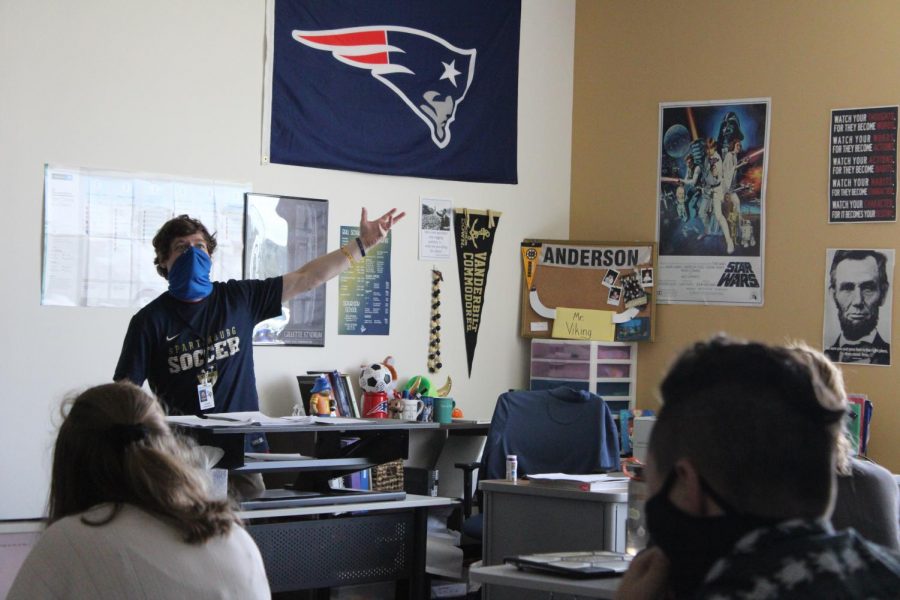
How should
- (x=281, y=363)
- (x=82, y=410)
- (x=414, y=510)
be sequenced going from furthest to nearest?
(x=281, y=363) < (x=414, y=510) < (x=82, y=410)

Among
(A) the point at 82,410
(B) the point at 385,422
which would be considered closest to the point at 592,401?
(B) the point at 385,422

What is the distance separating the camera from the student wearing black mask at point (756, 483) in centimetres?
122

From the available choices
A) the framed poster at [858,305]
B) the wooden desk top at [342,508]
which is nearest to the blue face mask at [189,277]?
the wooden desk top at [342,508]

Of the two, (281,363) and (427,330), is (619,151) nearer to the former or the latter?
(427,330)

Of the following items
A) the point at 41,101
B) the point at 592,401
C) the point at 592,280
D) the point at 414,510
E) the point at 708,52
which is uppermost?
the point at 708,52

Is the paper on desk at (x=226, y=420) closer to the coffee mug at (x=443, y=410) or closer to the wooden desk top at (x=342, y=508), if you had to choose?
the wooden desk top at (x=342, y=508)

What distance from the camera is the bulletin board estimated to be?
6.83 metres

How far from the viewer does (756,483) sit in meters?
1.22

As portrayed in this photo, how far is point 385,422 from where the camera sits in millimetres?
4027

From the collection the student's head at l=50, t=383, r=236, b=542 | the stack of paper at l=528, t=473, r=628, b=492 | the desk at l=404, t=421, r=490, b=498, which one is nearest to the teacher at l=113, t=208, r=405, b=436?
the stack of paper at l=528, t=473, r=628, b=492

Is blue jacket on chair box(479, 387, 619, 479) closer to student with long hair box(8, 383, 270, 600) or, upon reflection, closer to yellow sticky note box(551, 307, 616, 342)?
yellow sticky note box(551, 307, 616, 342)

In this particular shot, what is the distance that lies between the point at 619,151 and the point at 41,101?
346 cm

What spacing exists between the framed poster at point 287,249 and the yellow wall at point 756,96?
1865 millimetres

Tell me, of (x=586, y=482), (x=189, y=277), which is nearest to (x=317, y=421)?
(x=189, y=277)
